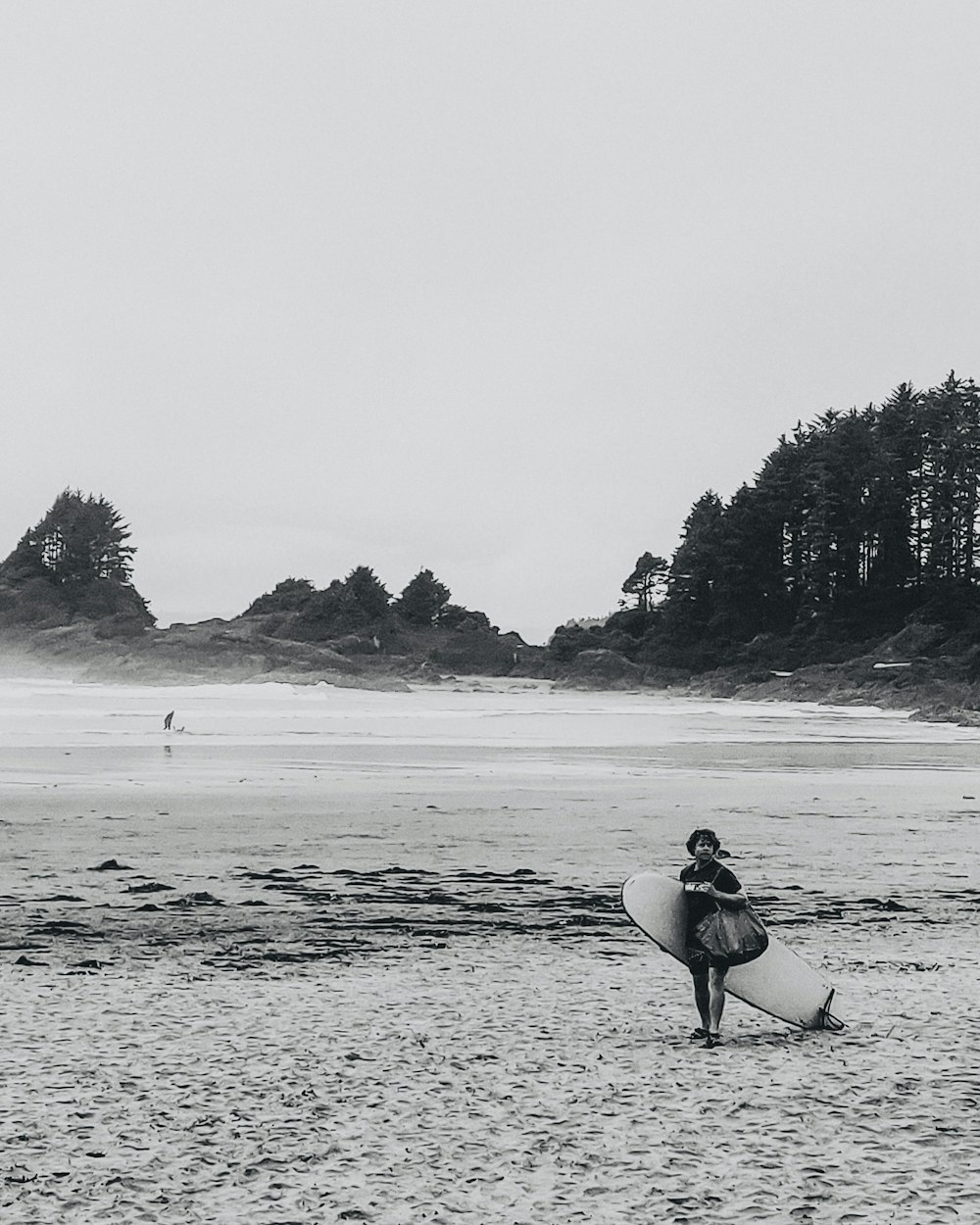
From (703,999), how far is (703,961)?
15 cm

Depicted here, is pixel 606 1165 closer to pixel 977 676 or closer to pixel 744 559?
pixel 977 676

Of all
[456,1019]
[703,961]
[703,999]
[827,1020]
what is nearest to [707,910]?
[703,961]

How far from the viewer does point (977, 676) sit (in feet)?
193

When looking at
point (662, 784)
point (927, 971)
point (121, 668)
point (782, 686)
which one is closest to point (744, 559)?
point (782, 686)

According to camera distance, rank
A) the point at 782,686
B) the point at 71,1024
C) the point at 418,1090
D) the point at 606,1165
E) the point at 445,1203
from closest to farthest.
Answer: the point at 445,1203 < the point at 606,1165 < the point at 418,1090 < the point at 71,1024 < the point at 782,686

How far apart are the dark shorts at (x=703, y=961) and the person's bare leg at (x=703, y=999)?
0.09 feet

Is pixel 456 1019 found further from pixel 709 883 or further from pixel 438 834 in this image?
pixel 438 834

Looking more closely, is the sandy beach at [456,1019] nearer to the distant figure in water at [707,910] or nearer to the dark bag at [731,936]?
the distant figure in water at [707,910]

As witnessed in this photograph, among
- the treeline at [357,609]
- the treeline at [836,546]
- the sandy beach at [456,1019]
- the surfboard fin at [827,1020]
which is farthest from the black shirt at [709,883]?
the treeline at [357,609]

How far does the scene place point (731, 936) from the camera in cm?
595

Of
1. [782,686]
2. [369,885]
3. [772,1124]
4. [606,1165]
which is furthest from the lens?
[782,686]

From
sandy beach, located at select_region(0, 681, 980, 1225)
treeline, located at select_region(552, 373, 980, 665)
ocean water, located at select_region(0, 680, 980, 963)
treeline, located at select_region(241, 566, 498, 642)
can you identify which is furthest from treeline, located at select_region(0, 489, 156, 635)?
sandy beach, located at select_region(0, 681, 980, 1225)

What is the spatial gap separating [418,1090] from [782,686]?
59025 millimetres

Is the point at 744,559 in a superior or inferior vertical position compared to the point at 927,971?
superior
